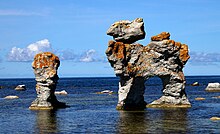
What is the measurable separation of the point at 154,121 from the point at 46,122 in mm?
14012

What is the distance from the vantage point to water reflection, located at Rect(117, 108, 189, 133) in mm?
47094

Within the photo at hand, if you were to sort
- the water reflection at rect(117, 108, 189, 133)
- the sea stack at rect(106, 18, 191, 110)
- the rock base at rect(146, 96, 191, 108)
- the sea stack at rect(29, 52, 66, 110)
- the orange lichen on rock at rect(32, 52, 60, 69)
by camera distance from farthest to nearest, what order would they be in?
the orange lichen on rock at rect(32, 52, 60, 69) → the sea stack at rect(29, 52, 66, 110) → the rock base at rect(146, 96, 191, 108) → the sea stack at rect(106, 18, 191, 110) → the water reflection at rect(117, 108, 189, 133)

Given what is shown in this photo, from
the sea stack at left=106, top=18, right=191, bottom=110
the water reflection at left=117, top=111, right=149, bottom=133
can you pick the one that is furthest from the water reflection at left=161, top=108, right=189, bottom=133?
the sea stack at left=106, top=18, right=191, bottom=110

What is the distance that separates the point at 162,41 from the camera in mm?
71812

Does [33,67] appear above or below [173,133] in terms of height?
above

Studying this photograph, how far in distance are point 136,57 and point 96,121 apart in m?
18.3

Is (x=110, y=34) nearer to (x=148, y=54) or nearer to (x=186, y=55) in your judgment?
(x=148, y=54)

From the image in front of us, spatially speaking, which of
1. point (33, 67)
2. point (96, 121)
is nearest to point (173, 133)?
point (96, 121)

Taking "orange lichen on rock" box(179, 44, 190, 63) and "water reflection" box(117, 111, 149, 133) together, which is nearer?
"water reflection" box(117, 111, 149, 133)

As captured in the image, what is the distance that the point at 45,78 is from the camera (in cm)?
7494

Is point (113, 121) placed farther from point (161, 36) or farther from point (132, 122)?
point (161, 36)

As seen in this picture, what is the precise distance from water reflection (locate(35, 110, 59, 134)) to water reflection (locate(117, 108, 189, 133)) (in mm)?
7845

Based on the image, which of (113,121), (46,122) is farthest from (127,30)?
(46,122)

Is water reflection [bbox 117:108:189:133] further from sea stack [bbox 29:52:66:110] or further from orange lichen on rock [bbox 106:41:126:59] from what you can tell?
sea stack [bbox 29:52:66:110]
